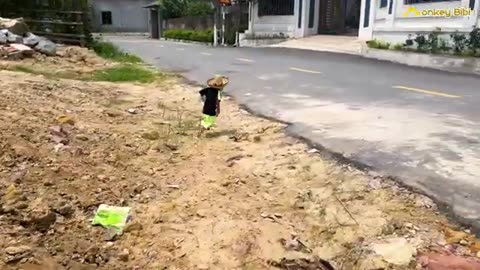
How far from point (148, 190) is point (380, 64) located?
11328 millimetres

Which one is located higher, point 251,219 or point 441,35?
point 441,35

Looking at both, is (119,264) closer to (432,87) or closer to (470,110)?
(470,110)

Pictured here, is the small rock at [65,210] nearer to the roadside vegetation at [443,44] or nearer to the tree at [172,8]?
the roadside vegetation at [443,44]

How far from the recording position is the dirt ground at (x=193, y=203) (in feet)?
10.2

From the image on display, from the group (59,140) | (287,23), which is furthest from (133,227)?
(287,23)

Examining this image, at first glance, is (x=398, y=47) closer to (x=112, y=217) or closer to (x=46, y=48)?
(x=46, y=48)

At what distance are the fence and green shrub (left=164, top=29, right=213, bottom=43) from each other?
1440 cm

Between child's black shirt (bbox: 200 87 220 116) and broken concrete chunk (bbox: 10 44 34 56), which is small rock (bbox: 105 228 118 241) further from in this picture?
broken concrete chunk (bbox: 10 44 34 56)

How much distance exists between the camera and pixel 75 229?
3.44 m

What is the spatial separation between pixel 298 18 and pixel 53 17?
13.5m

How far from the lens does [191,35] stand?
3419cm

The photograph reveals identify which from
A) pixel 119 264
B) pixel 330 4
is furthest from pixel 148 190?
pixel 330 4

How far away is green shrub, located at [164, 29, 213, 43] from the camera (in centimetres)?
3174

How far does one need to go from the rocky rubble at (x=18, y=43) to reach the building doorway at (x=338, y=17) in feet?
57.4
